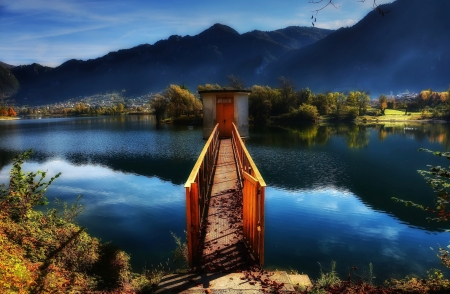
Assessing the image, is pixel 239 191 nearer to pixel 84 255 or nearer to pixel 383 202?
pixel 84 255

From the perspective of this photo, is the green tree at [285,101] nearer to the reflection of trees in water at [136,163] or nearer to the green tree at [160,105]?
the green tree at [160,105]

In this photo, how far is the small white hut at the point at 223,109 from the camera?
66.0 ft

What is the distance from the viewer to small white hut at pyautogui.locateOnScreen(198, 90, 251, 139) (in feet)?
66.0

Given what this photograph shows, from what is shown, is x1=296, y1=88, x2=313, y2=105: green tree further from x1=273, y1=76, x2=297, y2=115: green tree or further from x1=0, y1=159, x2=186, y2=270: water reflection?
x1=0, y1=159, x2=186, y2=270: water reflection

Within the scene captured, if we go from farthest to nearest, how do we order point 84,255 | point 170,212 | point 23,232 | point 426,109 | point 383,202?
point 426,109 < point 383,202 < point 170,212 < point 84,255 < point 23,232

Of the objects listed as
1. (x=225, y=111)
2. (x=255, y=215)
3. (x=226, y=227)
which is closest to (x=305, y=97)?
(x=225, y=111)

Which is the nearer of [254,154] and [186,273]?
[186,273]

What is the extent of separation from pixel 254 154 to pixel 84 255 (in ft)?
87.6

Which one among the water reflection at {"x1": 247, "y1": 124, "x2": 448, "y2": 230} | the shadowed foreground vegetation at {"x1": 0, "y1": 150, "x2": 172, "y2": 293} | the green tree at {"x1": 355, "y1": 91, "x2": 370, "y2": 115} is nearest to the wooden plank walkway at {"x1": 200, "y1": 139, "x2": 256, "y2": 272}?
the shadowed foreground vegetation at {"x1": 0, "y1": 150, "x2": 172, "y2": 293}

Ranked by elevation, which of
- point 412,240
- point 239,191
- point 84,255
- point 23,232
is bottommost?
point 412,240

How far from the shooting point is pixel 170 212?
18594 mm

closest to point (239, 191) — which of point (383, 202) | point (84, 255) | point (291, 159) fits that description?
point (84, 255)

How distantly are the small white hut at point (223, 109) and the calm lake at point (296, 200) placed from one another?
5.50 meters

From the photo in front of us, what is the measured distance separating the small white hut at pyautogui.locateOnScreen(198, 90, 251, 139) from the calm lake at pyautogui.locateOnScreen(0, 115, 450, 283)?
5504 millimetres
